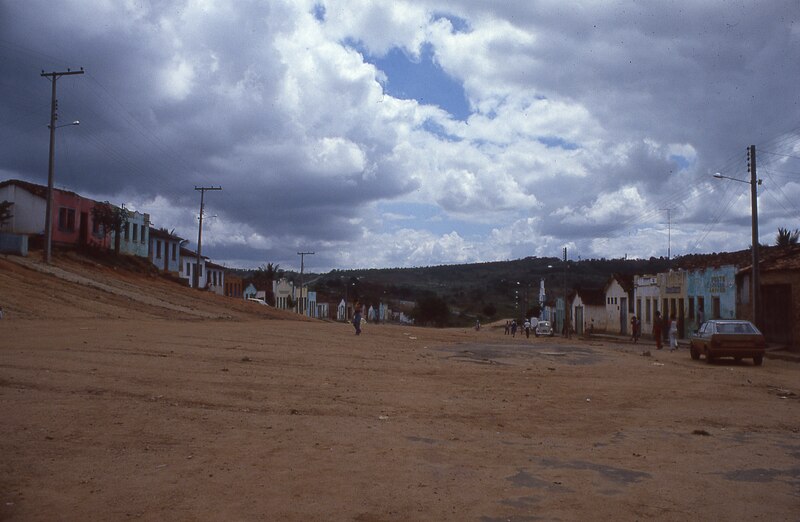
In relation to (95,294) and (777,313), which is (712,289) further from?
(95,294)

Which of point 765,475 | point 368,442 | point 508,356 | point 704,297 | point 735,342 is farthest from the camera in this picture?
point 704,297

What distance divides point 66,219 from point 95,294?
51.4ft

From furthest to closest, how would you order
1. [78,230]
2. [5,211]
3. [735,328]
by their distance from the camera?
[78,230] < [5,211] < [735,328]

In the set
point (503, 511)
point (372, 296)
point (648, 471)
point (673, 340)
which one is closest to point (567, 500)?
point (503, 511)

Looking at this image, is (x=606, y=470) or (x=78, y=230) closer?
(x=606, y=470)

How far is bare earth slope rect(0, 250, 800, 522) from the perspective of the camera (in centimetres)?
648

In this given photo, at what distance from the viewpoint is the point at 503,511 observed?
6.31 m

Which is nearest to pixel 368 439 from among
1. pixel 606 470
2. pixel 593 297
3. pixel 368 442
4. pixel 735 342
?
pixel 368 442

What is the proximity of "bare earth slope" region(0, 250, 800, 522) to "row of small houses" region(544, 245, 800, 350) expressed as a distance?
19.0 m

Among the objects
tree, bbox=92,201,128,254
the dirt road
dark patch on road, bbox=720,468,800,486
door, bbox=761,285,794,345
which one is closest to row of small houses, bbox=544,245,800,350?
door, bbox=761,285,794,345

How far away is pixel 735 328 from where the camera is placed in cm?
2516

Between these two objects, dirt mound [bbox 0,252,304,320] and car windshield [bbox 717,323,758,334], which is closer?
car windshield [bbox 717,323,758,334]

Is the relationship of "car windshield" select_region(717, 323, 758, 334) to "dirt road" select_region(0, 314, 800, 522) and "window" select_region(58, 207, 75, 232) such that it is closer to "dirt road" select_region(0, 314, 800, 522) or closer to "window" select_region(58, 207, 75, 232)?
"dirt road" select_region(0, 314, 800, 522)

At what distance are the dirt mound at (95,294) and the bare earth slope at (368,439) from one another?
447 inches
